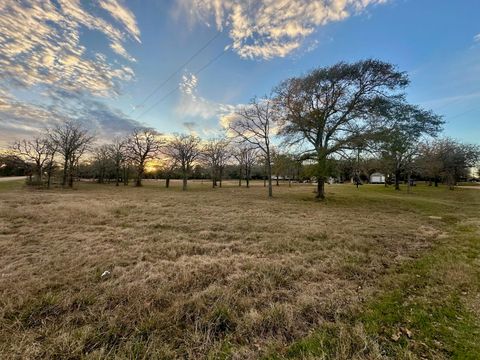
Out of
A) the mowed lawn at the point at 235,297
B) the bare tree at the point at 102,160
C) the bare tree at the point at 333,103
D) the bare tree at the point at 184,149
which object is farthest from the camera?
the bare tree at the point at 102,160

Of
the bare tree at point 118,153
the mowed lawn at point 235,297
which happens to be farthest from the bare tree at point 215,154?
the mowed lawn at point 235,297

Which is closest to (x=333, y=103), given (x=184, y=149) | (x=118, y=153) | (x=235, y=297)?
(x=235, y=297)

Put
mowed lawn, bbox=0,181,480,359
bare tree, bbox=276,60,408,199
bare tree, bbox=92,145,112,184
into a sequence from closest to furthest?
mowed lawn, bbox=0,181,480,359 < bare tree, bbox=276,60,408,199 < bare tree, bbox=92,145,112,184

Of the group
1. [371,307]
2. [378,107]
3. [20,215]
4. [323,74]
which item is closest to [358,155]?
[378,107]

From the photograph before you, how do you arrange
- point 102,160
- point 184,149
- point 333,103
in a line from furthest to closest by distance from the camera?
1. point 102,160
2. point 184,149
3. point 333,103

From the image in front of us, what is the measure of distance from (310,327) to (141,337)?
7.05ft

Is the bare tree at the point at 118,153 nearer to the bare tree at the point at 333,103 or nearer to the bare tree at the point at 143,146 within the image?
the bare tree at the point at 143,146

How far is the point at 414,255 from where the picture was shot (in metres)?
5.77

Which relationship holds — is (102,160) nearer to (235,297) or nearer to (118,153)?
(118,153)

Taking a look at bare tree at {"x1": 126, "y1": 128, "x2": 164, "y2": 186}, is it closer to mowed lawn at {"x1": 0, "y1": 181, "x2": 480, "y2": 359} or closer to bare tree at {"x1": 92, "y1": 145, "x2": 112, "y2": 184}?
bare tree at {"x1": 92, "y1": 145, "x2": 112, "y2": 184}

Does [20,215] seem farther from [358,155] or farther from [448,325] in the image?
[358,155]

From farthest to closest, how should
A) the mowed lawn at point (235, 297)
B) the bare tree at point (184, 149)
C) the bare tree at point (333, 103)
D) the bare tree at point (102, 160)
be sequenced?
the bare tree at point (102, 160), the bare tree at point (184, 149), the bare tree at point (333, 103), the mowed lawn at point (235, 297)

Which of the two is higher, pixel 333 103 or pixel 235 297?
pixel 333 103

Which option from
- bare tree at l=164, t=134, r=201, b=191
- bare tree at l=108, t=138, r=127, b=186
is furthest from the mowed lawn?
bare tree at l=108, t=138, r=127, b=186
